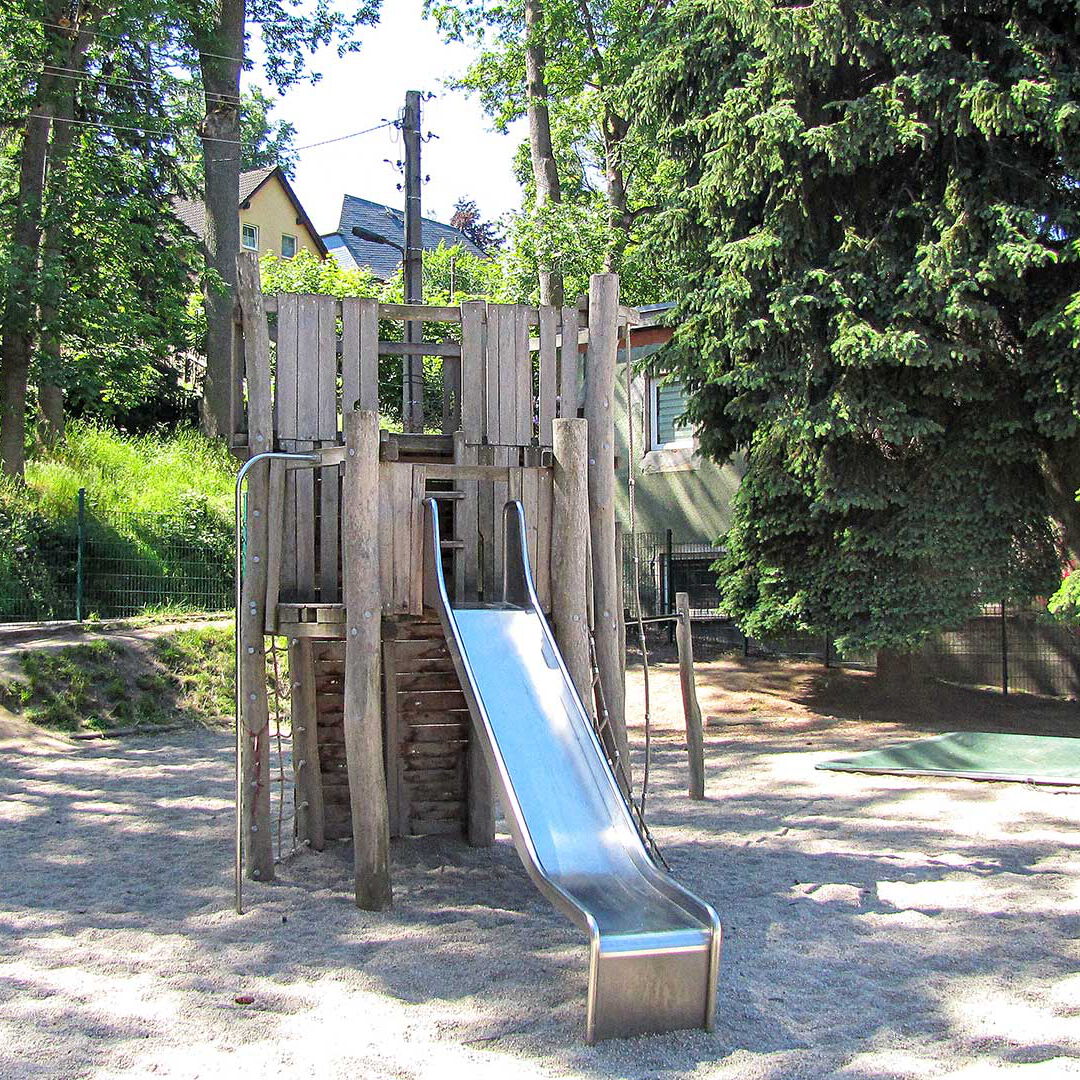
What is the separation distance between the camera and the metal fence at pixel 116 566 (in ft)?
49.6

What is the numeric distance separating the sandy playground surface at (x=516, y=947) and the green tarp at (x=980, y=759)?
240 millimetres

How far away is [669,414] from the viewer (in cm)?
2098

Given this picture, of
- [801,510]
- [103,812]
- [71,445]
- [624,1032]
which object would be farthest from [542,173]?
[624,1032]

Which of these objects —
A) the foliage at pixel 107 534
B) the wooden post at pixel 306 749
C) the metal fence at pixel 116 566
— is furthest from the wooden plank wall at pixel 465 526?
the foliage at pixel 107 534

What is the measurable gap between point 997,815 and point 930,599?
185 inches

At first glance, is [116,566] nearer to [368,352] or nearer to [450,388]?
[450,388]

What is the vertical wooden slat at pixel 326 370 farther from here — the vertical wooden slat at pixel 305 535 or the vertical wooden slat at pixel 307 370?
the vertical wooden slat at pixel 305 535

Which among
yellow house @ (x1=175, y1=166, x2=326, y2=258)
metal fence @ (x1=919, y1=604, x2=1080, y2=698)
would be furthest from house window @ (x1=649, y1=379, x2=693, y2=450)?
yellow house @ (x1=175, y1=166, x2=326, y2=258)

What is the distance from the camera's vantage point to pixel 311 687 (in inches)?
293

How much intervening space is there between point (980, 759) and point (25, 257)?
12598mm

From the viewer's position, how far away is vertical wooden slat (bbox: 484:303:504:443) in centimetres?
710

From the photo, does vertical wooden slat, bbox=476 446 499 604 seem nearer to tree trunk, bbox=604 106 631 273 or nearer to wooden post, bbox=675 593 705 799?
wooden post, bbox=675 593 705 799

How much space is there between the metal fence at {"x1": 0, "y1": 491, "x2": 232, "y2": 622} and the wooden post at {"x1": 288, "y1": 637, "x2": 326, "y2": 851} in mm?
8160

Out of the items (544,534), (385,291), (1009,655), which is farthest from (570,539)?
(385,291)
